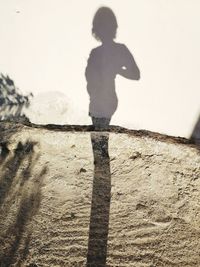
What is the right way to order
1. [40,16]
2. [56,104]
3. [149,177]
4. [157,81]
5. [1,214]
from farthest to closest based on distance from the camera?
[56,104] < [40,16] < [157,81] < [149,177] < [1,214]

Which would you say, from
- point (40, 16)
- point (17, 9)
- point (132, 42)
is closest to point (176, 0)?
point (132, 42)

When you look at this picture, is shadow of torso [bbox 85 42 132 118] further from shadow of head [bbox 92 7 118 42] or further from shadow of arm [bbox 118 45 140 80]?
shadow of head [bbox 92 7 118 42]

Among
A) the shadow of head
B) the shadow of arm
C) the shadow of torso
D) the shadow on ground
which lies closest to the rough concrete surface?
the shadow on ground

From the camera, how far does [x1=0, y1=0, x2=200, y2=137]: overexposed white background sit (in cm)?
441

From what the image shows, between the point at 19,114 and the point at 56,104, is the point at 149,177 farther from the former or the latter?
the point at 19,114

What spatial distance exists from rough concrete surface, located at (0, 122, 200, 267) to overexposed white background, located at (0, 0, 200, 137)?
357 millimetres

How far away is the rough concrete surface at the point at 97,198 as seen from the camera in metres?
3.60

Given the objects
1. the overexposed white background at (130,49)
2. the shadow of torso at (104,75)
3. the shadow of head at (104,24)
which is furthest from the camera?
the shadow of torso at (104,75)

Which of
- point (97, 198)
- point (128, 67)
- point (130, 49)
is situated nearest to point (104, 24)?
point (130, 49)

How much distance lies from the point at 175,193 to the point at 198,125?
1.06 meters

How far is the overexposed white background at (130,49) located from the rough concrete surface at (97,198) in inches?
14.0

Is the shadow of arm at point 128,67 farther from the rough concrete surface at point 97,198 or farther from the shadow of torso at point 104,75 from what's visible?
the rough concrete surface at point 97,198

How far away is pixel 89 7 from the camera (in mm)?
4730

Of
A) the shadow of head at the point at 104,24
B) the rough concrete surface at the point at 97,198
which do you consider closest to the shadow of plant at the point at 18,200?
the rough concrete surface at the point at 97,198
